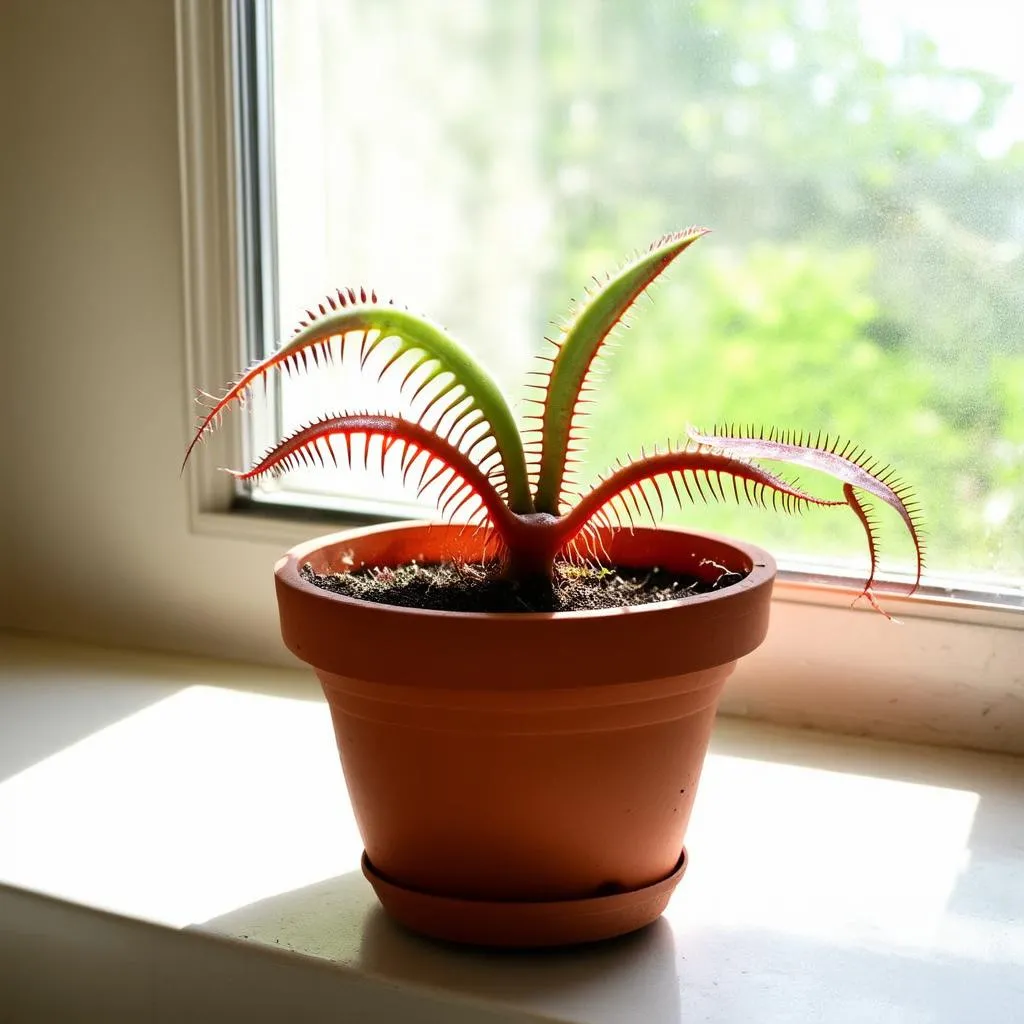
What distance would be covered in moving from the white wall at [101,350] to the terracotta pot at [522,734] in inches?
21.0

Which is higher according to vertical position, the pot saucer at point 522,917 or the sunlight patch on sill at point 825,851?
the pot saucer at point 522,917

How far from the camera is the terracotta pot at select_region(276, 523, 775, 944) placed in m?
0.70

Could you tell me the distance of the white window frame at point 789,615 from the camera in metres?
1.05

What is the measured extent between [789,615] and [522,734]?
442mm

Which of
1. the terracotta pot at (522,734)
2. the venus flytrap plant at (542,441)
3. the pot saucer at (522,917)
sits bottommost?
the pot saucer at (522,917)

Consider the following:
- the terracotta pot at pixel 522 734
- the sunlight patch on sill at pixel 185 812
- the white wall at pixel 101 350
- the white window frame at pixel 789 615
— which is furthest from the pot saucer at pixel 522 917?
the white wall at pixel 101 350

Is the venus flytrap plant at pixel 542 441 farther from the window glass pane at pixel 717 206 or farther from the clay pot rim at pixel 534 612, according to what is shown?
the window glass pane at pixel 717 206

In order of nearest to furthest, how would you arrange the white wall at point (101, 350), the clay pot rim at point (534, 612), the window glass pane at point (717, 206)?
1. the clay pot rim at point (534, 612)
2. the window glass pane at point (717, 206)
3. the white wall at point (101, 350)

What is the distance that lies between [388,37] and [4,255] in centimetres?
44

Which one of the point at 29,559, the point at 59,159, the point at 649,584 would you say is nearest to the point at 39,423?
the point at 29,559

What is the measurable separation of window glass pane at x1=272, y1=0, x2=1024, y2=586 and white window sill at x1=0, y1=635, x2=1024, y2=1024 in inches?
Answer: 9.1

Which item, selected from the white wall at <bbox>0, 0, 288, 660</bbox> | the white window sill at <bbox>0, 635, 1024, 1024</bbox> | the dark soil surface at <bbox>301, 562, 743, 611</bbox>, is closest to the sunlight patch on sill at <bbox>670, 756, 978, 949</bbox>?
the white window sill at <bbox>0, 635, 1024, 1024</bbox>

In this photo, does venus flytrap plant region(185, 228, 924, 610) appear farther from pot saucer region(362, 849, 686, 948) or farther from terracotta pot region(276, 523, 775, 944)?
pot saucer region(362, 849, 686, 948)

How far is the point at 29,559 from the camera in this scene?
1366 mm
